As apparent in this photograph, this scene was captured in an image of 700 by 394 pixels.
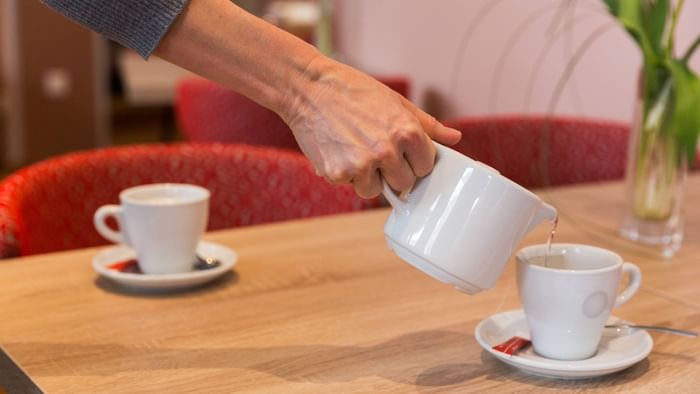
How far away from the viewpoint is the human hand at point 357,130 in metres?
0.86

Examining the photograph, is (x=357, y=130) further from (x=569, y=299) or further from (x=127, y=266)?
(x=127, y=266)

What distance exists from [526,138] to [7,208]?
3.70ft

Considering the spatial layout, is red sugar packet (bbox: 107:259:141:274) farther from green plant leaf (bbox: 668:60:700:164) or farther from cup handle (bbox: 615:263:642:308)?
green plant leaf (bbox: 668:60:700:164)

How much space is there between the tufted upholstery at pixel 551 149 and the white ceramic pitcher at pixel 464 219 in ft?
3.69

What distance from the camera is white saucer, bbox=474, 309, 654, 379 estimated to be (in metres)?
0.87

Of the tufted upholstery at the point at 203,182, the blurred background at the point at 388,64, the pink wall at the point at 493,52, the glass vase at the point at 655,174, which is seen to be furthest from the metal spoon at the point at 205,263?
the pink wall at the point at 493,52

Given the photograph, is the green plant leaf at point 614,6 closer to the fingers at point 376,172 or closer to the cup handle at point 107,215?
the fingers at point 376,172

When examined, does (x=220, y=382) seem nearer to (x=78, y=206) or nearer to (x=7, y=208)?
(x=7, y=208)

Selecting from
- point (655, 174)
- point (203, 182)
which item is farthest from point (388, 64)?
point (655, 174)

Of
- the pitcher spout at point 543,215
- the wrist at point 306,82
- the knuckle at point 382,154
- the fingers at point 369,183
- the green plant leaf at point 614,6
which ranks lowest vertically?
the pitcher spout at point 543,215

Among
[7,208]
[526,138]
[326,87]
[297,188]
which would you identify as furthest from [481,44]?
[326,87]

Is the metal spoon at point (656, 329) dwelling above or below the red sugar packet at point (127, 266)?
above

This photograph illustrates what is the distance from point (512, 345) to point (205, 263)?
444mm

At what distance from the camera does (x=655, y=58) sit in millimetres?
1343
